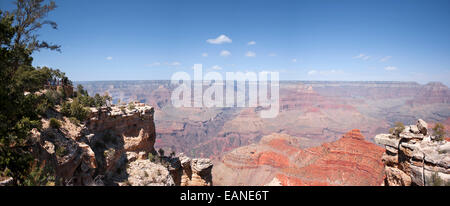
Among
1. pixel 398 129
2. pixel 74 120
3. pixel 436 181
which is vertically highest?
pixel 74 120

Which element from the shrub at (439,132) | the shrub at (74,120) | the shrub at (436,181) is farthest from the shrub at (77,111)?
the shrub at (439,132)

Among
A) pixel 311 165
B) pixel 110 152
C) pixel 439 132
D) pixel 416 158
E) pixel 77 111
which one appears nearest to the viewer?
pixel 416 158

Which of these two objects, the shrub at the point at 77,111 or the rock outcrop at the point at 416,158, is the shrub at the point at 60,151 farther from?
the rock outcrop at the point at 416,158

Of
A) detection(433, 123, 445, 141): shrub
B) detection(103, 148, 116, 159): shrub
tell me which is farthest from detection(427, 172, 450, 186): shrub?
detection(103, 148, 116, 159): shrub

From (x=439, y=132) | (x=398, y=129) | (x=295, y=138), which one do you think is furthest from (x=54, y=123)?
(x=295, y=138)

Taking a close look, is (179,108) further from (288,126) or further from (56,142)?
(56,142)

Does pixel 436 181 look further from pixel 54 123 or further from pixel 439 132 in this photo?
pixel 54 123

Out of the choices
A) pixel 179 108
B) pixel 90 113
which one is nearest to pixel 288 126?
pixel 179 108
